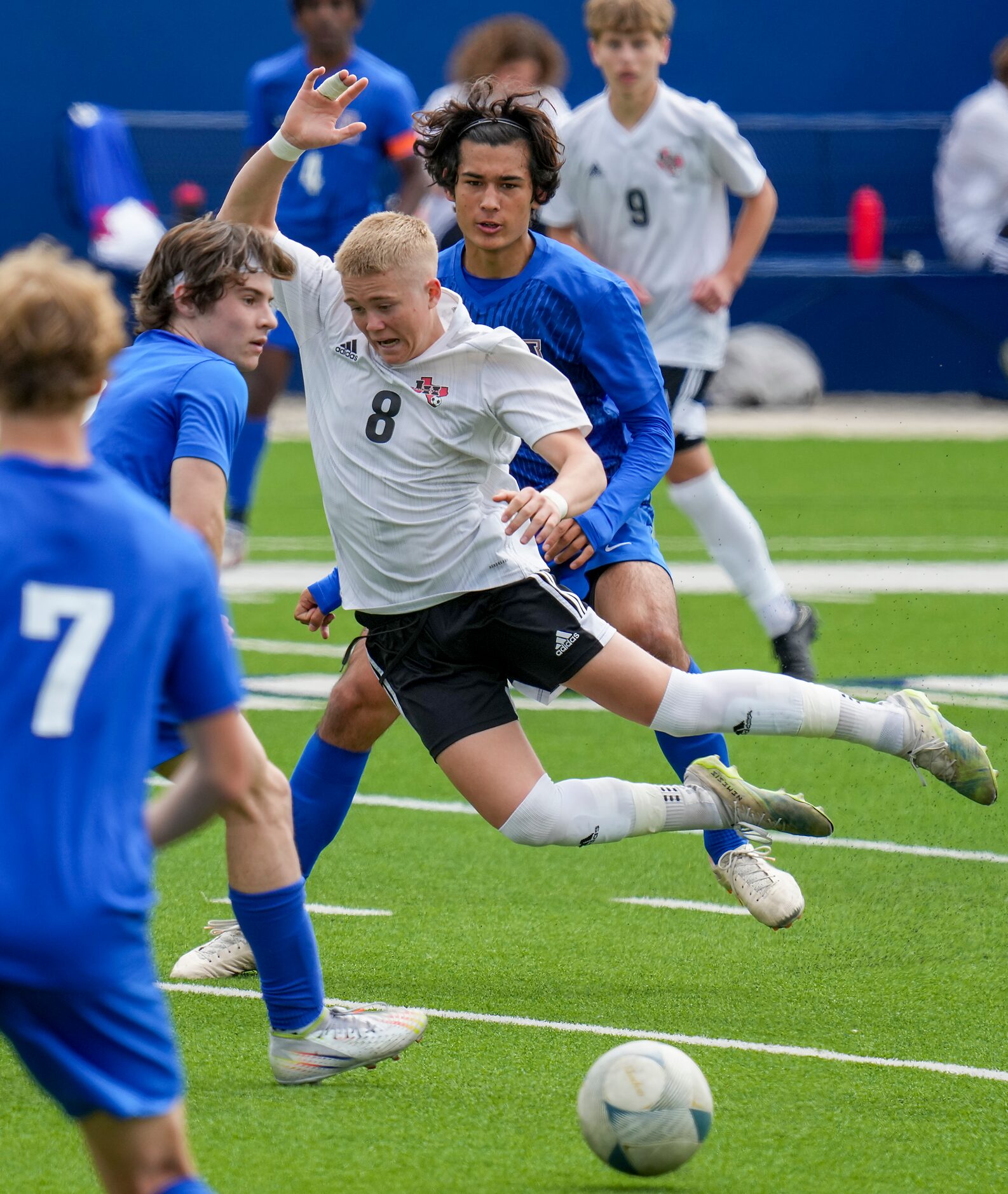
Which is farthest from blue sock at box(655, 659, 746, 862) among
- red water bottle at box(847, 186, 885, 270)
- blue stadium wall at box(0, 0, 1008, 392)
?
blue stadium wall at box(0, 0, 1008, 392)

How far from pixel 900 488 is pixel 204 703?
12.7 metres

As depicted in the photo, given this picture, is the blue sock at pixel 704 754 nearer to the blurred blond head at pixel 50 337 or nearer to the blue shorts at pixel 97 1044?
the blue shorts at pixel 97 1044

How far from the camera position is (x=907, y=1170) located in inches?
141

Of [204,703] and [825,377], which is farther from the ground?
[204,703]

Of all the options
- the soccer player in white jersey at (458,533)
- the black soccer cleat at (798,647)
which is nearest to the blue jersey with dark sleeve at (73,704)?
the soccer player in white jersey at (458,533)

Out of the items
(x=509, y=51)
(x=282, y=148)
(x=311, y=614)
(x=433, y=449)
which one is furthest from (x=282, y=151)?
(x=509, y=51)

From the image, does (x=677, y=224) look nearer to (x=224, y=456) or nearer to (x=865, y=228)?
(x=224, y=456)

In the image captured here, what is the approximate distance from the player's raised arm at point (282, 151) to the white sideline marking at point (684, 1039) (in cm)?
182

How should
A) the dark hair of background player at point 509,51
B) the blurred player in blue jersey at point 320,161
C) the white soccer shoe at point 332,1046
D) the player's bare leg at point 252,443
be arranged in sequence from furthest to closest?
Result: the player's bare leg at point 252,443
the blurred player in blue jersey at point 320,161
the dark hair of background player at point 509,51
the white soccer shoe at point 332,1046

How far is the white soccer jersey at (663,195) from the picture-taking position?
325 inches

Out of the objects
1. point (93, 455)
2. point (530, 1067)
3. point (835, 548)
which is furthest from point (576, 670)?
point (835, 548)

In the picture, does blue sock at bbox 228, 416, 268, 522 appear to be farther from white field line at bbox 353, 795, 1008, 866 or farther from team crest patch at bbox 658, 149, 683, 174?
white field line at bbox 353, 795, 1008, 866

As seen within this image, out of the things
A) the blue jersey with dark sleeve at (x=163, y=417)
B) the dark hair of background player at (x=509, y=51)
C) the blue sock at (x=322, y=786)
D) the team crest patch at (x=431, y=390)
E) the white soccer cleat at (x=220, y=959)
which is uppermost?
the dark hair of background player at (x=509, y=51)

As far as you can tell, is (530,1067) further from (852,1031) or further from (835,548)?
(835,548)
